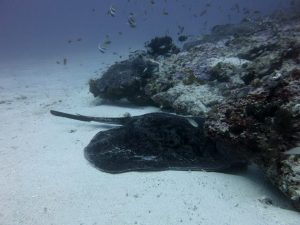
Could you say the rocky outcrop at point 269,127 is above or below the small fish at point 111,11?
below

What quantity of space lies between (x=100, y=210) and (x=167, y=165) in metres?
1.36

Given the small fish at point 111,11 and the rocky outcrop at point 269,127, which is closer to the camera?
the rocky outcrop at point 269,127

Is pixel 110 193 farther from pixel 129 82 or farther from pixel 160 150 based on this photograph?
pixel 129 82

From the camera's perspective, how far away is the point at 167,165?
4.93 meters

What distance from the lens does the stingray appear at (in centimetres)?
495

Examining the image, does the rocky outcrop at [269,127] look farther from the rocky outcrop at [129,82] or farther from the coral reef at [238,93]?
the rocky outcrop at [129,82]

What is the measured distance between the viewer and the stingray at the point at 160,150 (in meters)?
4.95

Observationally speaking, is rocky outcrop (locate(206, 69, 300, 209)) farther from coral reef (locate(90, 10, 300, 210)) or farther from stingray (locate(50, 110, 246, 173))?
stingray (locate(50, 110, 246, 173))

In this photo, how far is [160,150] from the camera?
16.8 feet

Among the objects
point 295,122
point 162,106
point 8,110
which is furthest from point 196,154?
point 8,110

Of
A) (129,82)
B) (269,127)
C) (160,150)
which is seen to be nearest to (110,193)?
(160,150)

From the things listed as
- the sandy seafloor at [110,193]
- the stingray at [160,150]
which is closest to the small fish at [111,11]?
the sandy seafloor at [110,193]

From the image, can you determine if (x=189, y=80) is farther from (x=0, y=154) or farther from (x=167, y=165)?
(x=0, y=154)

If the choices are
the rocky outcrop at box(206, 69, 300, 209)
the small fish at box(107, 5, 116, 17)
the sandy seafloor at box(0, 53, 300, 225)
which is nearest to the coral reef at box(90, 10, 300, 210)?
the rocky outcrop at box(206, 69, 300, 209)
